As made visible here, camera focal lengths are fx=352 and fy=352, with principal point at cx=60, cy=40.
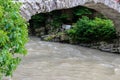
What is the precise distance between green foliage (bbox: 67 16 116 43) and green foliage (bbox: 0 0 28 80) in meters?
7.93

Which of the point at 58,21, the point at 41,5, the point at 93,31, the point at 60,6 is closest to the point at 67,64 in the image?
the point at 60,6

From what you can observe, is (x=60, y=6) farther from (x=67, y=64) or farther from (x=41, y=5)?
(x=67, y=64)

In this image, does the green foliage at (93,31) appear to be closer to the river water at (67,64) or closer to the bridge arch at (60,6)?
the river water at (67,64)

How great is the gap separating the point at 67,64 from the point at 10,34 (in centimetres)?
519

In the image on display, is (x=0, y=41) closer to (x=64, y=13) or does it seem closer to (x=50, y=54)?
(x=50, y=54)

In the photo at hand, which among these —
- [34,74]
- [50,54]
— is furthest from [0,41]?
[50,54]

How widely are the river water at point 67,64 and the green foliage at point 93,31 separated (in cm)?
55

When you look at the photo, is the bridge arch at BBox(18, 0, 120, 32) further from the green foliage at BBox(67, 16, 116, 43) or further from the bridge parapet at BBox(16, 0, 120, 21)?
the green foliage at BBox(67, 16, 116, 43)

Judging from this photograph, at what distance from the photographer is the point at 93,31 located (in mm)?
12719

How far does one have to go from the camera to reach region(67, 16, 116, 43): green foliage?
12398 mm

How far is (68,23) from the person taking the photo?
58.5 ft

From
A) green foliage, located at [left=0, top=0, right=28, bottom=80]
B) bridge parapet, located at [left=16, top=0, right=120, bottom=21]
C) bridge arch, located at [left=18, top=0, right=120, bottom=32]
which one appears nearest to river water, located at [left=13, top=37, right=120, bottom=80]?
bridge arch, located at [left=18, top=0, right=120, bottom=32]

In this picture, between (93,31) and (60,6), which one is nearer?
(60,6)

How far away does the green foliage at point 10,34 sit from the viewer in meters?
4.34
